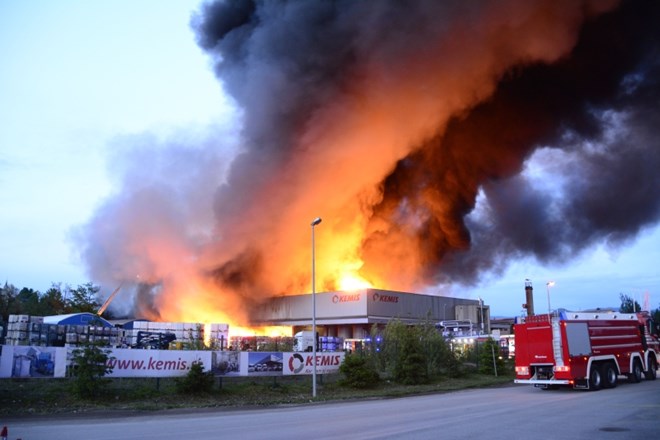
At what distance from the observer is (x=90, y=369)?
19688mm

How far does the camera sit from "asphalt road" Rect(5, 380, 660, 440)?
38.6 feet

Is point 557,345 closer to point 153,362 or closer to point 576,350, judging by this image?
point 576,350

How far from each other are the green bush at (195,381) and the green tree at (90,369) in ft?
9.22

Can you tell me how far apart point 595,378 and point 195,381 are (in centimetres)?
1577

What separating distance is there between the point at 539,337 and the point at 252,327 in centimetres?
4454

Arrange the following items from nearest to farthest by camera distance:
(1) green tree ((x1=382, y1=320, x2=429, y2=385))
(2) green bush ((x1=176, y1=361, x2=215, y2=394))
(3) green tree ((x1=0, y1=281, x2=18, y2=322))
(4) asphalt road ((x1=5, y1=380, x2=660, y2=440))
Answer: (4) asphalt road ((x1=5, y1=380, x2=660, y2=440))
(2) green bush ((x1=176, y1=361, x2=215, y2=394))
(1) green tree ((x1=382, y1=320, x2=429, y2=385))
(3) green tree ((x1=0, y1=281, x2=18, y2=322))

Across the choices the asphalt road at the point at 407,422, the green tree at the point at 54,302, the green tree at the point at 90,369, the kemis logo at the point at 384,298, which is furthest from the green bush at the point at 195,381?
the green tree at the point at 54,302

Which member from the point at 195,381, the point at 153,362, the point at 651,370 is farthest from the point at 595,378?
the point at 153,362

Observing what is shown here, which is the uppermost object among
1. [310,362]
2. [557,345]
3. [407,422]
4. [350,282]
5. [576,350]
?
[350,282]

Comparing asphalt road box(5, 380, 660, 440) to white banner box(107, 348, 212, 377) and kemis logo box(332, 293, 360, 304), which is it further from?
kemis logo box(332, 293, 360, 304)

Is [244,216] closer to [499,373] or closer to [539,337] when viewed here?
[499,373]

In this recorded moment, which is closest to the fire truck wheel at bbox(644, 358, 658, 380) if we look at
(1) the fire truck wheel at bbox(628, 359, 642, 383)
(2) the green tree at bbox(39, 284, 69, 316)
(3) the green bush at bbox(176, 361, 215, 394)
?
(1) the fire truck wheel at bbox(628, 359, 642, 383)

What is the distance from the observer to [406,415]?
15.8 m

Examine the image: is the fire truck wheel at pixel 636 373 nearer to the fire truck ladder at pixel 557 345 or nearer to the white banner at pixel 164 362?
the fire truck ladder at pixel 557 345
